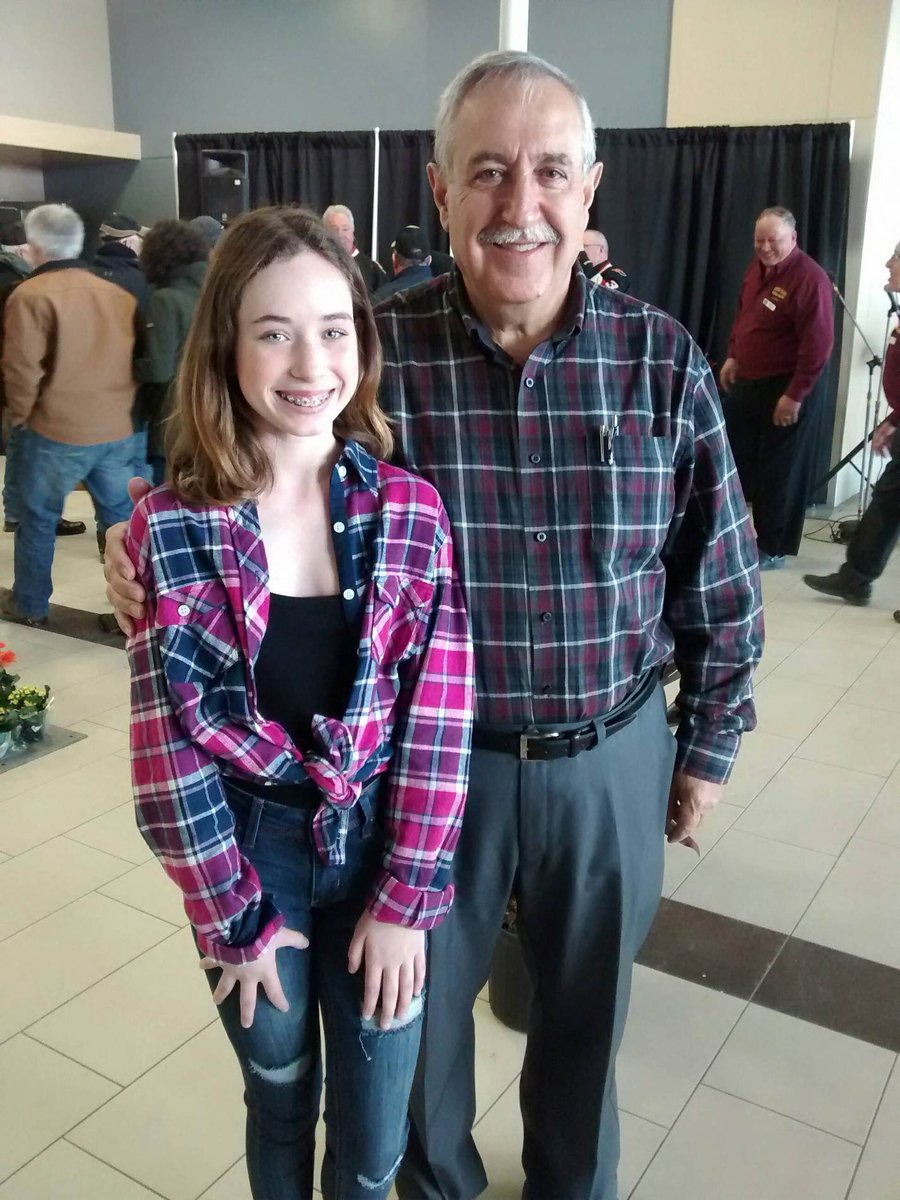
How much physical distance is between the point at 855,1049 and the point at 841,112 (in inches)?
232

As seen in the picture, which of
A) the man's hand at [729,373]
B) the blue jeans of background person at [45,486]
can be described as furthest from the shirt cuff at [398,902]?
the man's hand at [729,373]

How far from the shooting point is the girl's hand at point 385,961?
1178 mm

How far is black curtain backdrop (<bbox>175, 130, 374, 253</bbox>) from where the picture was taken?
26.1ft

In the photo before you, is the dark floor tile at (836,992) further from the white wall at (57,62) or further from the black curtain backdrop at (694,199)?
the white wall at (57,62)

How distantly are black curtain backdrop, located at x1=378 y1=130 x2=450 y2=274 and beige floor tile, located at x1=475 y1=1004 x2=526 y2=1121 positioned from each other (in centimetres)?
663

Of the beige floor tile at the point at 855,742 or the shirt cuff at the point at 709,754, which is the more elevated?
the shirt cuff at the point at 709,754

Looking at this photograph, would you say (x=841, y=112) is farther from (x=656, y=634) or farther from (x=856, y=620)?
(x=656, y=634)

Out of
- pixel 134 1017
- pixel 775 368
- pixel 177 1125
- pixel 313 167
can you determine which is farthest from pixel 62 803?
pixel 313 167

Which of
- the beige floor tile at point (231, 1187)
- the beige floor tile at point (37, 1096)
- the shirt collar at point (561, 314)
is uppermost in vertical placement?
the shirt collar at point (561, 314)

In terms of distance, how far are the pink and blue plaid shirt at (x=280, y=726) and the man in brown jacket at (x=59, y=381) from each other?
10.5ft

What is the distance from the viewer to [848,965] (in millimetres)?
2256

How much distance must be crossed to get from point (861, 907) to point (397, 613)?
1.81m

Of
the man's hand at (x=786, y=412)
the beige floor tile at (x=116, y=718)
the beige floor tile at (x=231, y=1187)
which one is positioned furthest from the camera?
the man's hand at (x=786, y=412)

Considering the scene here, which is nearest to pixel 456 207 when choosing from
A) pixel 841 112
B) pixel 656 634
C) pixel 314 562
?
pixel 314 562
